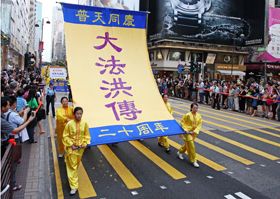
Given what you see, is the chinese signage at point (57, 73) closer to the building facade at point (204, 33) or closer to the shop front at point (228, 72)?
the building facade at point (204, 33)

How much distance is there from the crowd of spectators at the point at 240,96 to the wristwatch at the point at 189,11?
24826 mm

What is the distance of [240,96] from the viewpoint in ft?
56.9

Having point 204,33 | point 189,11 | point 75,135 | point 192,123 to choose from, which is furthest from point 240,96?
point 204,33

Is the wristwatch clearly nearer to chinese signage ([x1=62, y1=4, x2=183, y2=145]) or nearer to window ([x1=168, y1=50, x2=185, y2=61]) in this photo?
window ([x1=168, y1=50, x2=185, y2=61])

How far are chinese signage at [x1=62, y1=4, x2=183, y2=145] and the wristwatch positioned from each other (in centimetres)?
4022

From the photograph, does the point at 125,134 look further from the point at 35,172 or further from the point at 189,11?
the point at 189,11

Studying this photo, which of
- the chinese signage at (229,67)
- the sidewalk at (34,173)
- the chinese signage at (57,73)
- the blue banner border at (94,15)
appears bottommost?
the sidewalk at (34,173)

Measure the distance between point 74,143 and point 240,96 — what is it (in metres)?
13.6

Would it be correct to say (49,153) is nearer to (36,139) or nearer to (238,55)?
(36,139)

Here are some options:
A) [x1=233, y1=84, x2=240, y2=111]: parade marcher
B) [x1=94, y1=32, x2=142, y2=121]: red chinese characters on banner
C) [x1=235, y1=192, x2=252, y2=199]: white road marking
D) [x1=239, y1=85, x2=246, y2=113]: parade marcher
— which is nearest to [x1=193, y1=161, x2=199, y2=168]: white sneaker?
[x1=235, y1=192, x2=252, y2=199]: white road marking

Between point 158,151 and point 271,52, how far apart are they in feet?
116

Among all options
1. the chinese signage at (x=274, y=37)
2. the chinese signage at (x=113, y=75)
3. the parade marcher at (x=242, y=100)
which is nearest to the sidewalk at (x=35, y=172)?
the chinese signage at (x=113, y=75)

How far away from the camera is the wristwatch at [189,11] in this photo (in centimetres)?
4656

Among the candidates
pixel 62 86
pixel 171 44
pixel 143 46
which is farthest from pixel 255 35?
pixel 143 46
